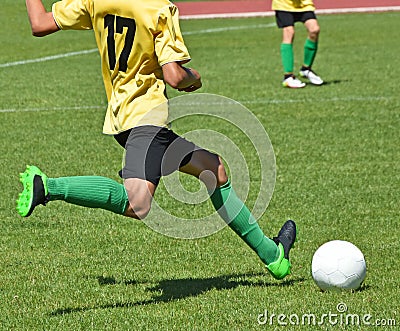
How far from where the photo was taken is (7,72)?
50.2 ft

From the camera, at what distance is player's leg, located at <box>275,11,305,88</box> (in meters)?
13.4

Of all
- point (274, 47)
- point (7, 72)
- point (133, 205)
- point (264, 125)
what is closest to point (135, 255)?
point (133, 205)

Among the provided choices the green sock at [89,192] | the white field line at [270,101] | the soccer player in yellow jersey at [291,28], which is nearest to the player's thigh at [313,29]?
the soccer player in yellow jersey at [291,28]

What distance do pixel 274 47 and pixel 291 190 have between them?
11521mm

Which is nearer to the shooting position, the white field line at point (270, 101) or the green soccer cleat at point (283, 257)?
the green soccer cleat at point (283, 257)

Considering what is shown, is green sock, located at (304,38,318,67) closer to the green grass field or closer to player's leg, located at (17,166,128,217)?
the green grass field

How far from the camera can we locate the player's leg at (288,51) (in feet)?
A: 44.1

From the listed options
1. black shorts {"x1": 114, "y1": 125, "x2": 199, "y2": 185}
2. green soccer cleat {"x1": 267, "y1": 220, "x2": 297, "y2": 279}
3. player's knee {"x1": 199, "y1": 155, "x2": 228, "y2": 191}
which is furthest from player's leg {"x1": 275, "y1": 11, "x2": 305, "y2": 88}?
black shorts {"x1": 114, "y1": 125, "x2": 199, "y2": 185}

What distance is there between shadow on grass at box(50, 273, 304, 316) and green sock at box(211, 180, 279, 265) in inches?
8.3

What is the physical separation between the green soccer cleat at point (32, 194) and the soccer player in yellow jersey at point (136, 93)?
10 mm

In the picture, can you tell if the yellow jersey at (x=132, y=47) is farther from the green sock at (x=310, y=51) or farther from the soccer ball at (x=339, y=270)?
the green sock at (x=310, y=51)

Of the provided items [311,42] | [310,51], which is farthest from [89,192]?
[310,51]

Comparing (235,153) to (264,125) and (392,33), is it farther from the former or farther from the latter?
(392,33)

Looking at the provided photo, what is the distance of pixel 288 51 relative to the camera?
13711mm
